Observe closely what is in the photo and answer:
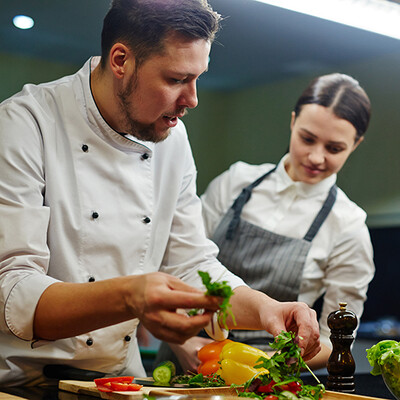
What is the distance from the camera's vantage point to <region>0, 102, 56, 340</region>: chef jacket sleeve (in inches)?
48.9

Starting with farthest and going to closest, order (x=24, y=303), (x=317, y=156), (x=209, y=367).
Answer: (x=317, y=156) → (x=209, y=367) → (x=24, y=303)

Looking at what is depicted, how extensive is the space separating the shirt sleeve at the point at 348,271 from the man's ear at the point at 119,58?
110 centimetres

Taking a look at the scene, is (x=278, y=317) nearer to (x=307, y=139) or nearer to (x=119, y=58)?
(x=119, y=58)

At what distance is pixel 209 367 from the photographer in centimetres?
158

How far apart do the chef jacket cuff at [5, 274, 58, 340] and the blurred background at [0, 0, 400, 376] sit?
1080 mm

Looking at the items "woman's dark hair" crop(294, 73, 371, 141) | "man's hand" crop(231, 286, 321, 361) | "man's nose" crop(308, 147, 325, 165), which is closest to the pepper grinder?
"man's hand" crop(231, 286, 321, 361)

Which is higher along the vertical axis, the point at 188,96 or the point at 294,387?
the point at 188,96

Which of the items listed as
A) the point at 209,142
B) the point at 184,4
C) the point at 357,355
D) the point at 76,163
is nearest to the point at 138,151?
the point at 76,163

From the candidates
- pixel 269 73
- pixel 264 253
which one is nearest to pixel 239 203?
pixel 264 253

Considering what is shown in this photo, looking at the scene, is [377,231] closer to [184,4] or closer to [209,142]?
[209,142]

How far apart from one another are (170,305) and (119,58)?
2.41ft

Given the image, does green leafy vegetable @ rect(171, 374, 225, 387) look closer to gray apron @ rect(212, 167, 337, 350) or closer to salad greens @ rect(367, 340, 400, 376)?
salad greens @ rect(367, 340, 400, 376)

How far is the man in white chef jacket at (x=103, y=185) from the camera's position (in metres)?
1.35

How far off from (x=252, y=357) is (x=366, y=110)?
3.98ft
